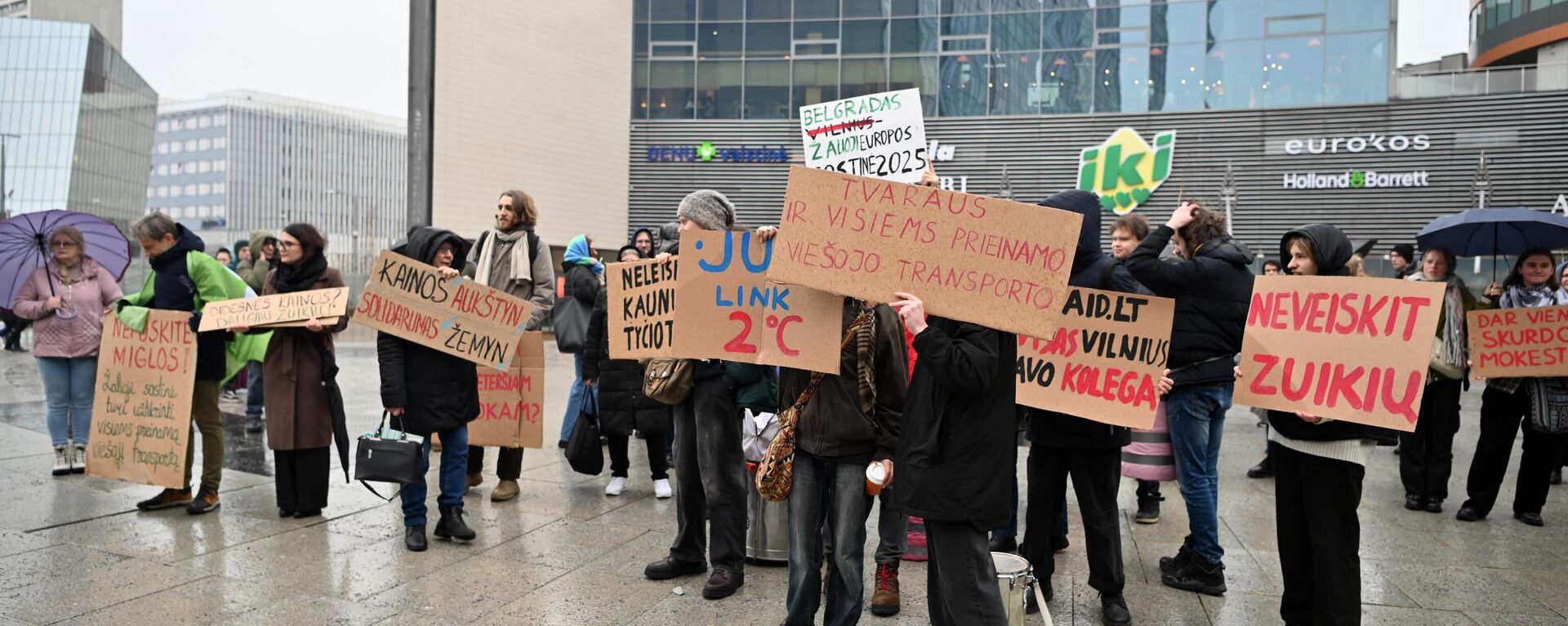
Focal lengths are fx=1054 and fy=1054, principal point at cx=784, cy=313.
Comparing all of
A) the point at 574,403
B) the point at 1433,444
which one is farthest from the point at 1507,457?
the point at 574,403

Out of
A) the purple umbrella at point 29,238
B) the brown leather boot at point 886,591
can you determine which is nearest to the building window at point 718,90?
the purple umbrella at point 29,238

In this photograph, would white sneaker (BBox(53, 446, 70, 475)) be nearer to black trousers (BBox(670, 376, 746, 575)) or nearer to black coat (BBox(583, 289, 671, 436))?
black coat (BBox(583, 289, 671, 436))

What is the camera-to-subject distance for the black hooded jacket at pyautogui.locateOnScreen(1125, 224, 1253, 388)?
17.4 ft

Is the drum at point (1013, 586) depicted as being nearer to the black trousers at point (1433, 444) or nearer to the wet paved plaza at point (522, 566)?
the wet paved plaza at point (522, 566)

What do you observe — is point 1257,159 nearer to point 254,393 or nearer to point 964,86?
point 964,86

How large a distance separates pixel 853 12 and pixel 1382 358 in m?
35.3

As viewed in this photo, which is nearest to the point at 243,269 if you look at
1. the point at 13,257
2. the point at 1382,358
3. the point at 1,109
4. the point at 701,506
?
the point at 13,257

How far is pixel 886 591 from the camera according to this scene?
202 inches

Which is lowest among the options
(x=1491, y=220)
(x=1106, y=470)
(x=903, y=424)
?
(x=1106, y=470)

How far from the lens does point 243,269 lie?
13.0 m

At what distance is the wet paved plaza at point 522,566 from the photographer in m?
4.99

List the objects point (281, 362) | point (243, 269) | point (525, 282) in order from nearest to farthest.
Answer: point (281, 362)
point (525, 282)
point (243, 269)

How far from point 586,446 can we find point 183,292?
2.87 meters

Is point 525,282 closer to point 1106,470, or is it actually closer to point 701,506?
point 701,506
